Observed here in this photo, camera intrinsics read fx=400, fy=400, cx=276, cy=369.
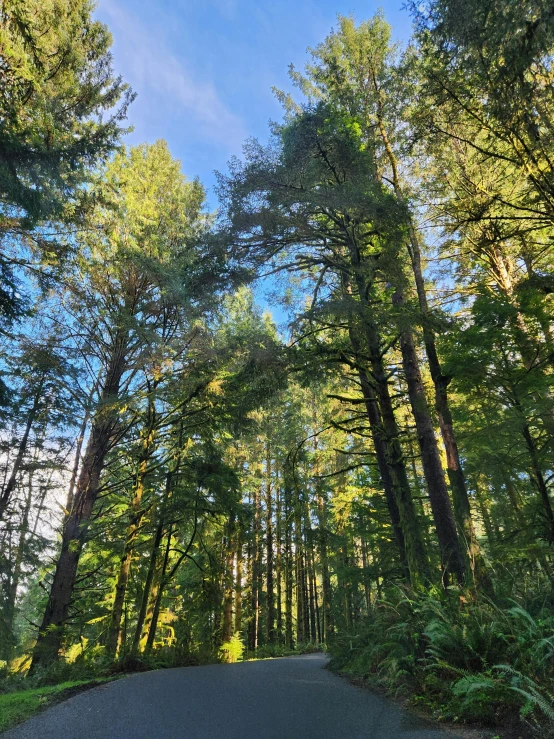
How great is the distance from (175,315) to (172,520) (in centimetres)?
535

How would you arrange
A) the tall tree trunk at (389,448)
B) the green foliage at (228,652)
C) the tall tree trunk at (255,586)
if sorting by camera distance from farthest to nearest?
the tall tree trunk at (255,586) < the green foliage at (228,652) < the tall tree trunk at (389,448)

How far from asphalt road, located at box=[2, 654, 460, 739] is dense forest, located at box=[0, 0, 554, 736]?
2.71 feet

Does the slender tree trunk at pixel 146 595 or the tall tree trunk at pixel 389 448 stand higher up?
the tall tree trunk at pixel 389 448

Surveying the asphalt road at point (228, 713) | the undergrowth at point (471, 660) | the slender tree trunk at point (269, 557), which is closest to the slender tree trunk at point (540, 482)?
the undergrowth at point (471, 660)

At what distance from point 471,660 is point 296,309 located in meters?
7.38

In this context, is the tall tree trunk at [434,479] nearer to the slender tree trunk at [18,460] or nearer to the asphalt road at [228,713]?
the asphalt road at [228,713]

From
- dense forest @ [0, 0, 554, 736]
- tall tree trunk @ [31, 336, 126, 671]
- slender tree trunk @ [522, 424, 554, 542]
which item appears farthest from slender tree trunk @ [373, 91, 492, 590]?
tall tree trunk @ [31, 336, 126, 671]

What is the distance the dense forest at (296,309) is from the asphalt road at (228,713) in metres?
0.82

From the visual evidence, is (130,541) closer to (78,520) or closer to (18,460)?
(78,520)

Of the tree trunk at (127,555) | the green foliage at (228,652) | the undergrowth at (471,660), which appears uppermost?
the tree trunk at (127,555)

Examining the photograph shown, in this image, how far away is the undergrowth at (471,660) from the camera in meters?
3.01

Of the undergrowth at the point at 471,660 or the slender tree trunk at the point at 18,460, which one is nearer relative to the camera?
the undergrowth at the point at 471,660

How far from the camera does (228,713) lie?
4047 millimetres

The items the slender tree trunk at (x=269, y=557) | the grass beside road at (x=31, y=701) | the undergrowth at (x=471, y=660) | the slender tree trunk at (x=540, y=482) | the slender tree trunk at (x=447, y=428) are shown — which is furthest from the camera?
the slender tree trunk at (x=269, y=557)
